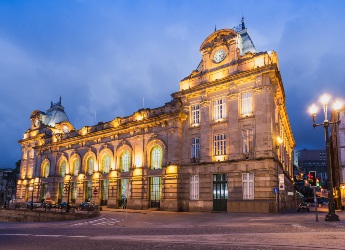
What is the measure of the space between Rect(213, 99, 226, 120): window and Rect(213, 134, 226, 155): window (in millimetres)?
2313

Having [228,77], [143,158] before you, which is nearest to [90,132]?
[143,158]

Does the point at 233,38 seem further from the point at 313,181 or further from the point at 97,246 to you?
the point at 97,246

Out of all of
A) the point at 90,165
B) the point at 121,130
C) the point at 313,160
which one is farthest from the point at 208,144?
the point at 313,160

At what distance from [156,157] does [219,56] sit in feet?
50.1

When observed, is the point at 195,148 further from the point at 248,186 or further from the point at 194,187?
the point at 248,186

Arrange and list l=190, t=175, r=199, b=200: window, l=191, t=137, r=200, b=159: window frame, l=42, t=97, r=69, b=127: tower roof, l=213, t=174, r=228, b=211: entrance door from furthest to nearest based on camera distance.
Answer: l=42, t=97, r=69, b=127: tower roof → l=191, t=137, r=200, b=159: window frame → l=190, t=175, r=199, b=200: window → l=213, t=174, r=228, b=211: entrance door

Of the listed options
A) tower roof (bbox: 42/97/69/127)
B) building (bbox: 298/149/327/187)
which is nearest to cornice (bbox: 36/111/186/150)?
tower roof (bbox: 42/97/69/127)

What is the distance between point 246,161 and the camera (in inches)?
1284

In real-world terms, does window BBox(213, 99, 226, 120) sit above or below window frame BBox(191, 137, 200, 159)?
above

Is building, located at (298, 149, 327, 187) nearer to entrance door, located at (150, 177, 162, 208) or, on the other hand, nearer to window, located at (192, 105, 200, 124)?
entrance door, located at (150, 177, 162, 208)

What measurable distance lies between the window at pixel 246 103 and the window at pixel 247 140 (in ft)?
6.82

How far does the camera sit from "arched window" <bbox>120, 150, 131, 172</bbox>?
148ft

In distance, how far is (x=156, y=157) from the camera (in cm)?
4181

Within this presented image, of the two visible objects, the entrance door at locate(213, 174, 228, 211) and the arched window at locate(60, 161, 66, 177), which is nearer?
the entrance door at locate(213, 174, 228, 211)
